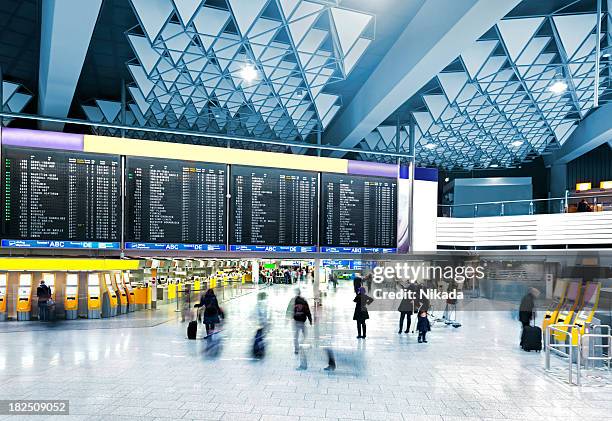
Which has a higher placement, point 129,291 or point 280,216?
point 280,216

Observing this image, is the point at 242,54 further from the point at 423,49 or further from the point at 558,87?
the point at 558,87

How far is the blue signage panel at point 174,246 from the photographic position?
29.5 ft

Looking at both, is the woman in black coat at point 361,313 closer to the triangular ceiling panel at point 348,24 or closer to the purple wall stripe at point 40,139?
the triangular ceiling panel at point 348,24

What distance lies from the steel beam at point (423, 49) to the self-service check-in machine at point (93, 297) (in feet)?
37.3

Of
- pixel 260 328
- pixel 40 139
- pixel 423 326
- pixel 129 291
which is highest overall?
pixel 40 139

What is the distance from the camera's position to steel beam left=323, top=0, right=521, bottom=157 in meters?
7.28

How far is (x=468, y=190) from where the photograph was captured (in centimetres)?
3188

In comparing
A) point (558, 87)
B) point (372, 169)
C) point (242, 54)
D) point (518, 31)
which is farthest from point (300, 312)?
point (558, 87)

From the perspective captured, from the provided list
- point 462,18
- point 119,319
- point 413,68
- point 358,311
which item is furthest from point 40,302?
point 462,18

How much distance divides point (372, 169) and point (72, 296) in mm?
12168

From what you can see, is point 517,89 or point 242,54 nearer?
point 242,54

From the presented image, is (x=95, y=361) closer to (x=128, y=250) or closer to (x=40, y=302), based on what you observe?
(x=128, y=250)

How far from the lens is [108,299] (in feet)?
54.9

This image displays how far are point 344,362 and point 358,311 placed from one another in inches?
120
